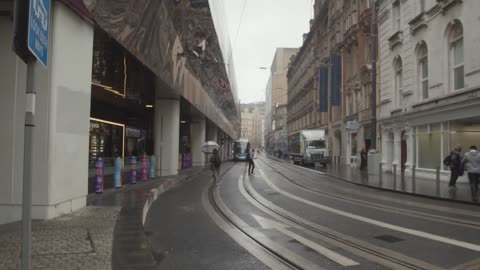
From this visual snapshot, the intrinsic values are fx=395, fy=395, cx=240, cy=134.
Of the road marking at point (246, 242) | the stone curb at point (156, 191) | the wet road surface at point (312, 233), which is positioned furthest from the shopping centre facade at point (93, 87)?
the road marking at point (246, 242)

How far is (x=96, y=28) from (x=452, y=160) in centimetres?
1314

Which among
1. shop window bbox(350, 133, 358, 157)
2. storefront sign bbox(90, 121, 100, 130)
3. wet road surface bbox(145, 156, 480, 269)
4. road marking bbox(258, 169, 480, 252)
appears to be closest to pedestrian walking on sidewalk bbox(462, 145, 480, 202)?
wet road surface bbox(145, 156, 480, 269)

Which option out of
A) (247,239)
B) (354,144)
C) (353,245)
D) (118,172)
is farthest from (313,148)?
(353,245)

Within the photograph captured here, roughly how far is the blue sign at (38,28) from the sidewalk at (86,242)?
276 cm

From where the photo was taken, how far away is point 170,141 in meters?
20.9

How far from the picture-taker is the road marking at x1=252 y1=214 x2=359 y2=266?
573 cm

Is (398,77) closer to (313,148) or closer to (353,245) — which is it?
(313,148)

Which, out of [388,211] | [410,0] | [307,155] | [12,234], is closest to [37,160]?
[12,234]

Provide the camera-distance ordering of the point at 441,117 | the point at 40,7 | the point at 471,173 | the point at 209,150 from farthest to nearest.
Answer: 1. the point at 209,150
2. the point at 441,117
3. the point at 471,173
4. the point at 40,7

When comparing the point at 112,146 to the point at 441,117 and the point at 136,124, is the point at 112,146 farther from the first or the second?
the point at 441,117

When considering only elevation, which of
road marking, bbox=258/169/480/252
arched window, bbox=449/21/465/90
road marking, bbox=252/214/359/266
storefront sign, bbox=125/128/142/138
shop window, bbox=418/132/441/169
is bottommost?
road marking, bbox=252/214/359/266

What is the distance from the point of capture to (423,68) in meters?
22.6

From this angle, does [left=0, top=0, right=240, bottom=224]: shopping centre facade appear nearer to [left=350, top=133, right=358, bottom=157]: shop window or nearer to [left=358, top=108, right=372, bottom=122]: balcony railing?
[left=358, top=108, right=372, bottom=122]: balcony railing

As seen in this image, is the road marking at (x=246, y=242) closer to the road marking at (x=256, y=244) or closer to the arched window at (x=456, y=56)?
the road marking at (x=256, y=244)
